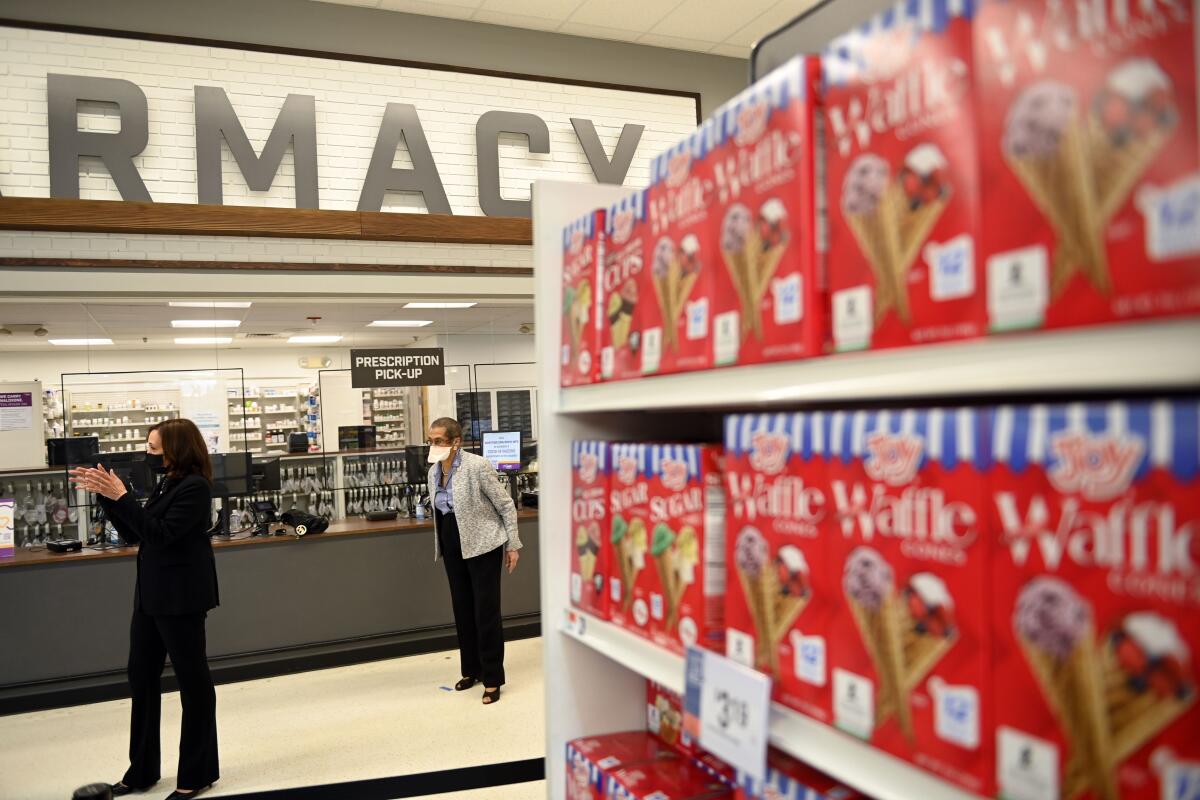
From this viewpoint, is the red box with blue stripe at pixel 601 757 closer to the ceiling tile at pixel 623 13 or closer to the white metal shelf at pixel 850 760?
the white metal shelf at pixel 850 760

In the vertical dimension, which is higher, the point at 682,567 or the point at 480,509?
the point at 682,567

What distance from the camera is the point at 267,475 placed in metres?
6.36

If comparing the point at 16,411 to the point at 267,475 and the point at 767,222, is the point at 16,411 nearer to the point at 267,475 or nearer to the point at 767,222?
the point at 267,475

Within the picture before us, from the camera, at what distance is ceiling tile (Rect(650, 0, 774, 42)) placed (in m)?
6.02

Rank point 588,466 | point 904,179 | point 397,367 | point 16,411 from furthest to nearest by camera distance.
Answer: point 397,367
point 16,411
point 588,466
point 904,179

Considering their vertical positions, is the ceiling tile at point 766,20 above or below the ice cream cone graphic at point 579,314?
above

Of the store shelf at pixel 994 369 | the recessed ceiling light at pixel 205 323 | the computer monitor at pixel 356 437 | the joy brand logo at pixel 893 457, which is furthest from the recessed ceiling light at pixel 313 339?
the joy brand logo at pixel 893 457

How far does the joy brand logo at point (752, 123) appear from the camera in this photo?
1.12 m

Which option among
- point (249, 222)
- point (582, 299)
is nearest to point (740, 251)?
point (582, 299)

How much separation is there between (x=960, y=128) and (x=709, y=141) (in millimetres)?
466

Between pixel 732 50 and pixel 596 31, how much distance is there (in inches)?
44.0

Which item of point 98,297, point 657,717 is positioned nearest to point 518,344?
point 98,297

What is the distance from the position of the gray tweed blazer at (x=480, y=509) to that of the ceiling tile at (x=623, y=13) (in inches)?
124

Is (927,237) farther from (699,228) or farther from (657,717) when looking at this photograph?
(657,717)
